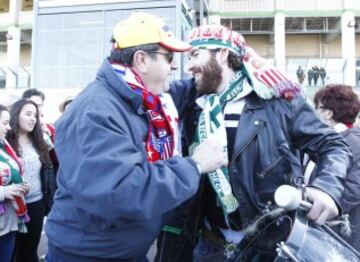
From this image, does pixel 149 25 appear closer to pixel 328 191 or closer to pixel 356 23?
pixel 328 191

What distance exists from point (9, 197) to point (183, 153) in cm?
219

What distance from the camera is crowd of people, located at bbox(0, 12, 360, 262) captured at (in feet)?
5.07

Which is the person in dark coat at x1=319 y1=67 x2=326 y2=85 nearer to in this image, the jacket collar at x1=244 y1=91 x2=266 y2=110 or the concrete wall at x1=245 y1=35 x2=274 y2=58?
the concrete wall at x1=245 y1=35 x2=274 y2=58

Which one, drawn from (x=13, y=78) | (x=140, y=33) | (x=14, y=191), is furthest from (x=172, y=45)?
(x=13, y=78)

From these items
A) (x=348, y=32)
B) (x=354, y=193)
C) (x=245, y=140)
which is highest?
(x=348, y=32)

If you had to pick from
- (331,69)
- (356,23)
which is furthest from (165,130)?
(356,23)

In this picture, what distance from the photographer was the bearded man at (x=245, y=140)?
2.09m

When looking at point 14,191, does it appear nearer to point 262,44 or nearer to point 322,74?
point 322,74

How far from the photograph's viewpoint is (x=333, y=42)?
29.0 meters

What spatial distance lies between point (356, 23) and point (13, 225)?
88.8 ft

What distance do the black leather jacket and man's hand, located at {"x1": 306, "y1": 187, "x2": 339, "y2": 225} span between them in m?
0.34

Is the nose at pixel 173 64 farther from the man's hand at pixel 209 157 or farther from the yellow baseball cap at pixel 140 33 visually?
the man's hand at pixel 209 157

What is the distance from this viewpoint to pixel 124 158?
153cm

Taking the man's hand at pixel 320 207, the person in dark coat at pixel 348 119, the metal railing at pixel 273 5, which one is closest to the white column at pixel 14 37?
the metal railing at pixel 273 5
